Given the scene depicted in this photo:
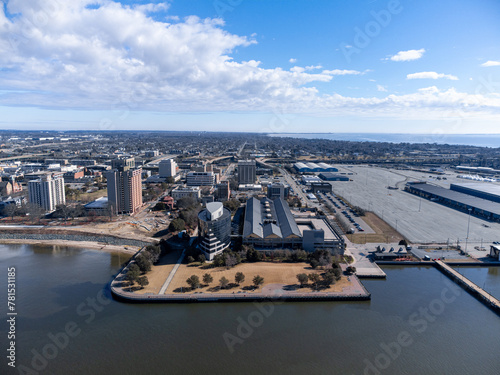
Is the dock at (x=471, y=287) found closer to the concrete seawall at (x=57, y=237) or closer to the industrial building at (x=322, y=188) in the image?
the industrial building at (x=322, y=188)

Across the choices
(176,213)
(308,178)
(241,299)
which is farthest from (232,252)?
(308,178)

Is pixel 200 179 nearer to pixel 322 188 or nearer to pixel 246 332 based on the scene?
pixel 322 188

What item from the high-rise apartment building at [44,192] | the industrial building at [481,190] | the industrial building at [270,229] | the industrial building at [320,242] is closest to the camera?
the industrial building at [320,242]

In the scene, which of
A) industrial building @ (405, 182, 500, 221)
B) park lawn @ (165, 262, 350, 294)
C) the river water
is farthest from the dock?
industrial building @ (405, 182, 500, 221)

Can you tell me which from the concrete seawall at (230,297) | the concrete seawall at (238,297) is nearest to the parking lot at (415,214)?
the concrete seawall at (238,297)

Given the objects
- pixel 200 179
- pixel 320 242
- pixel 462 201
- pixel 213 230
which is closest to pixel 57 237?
pixel 213 230

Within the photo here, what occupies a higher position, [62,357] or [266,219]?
[266,219]

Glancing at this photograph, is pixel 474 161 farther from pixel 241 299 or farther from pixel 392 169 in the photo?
pixel 241 299
